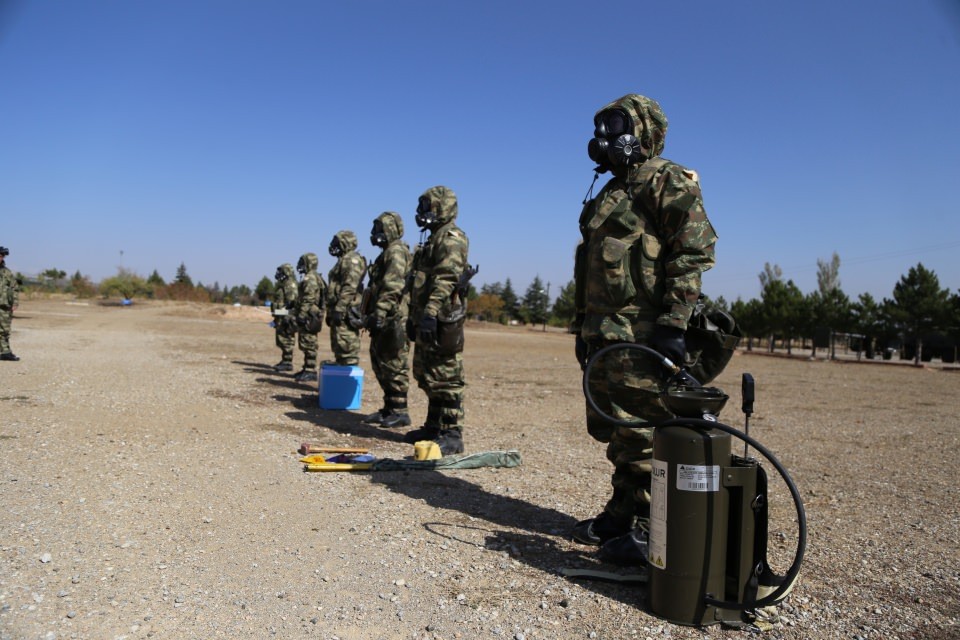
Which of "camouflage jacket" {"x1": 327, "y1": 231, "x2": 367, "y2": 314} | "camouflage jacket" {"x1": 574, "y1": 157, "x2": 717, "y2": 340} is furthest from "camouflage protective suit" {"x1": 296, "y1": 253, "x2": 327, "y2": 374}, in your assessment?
"camouflage jacket" {"x1": 574, "y1": 157, "x2": 717, "y2": 340}

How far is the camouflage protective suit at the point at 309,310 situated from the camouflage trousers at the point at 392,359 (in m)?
5.39

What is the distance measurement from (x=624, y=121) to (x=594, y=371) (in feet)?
4.90

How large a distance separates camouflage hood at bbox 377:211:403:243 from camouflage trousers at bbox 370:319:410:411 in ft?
3.82

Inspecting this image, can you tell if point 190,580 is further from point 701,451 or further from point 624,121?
point 624,121

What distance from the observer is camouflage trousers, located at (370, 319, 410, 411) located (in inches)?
327

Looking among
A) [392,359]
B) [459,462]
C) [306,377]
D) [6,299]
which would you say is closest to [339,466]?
[459,462]

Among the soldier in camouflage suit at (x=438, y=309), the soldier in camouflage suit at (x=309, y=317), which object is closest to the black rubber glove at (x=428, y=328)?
the soldier in camouflage suit at (x=438, y=309)

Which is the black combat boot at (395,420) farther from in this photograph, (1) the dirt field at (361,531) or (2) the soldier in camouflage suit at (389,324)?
(1) the dirt field at (361,531)

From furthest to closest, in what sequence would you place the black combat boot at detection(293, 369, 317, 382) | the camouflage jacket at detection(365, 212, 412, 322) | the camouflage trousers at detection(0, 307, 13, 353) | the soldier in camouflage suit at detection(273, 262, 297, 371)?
the soldier in camouflage suit at detection(273, 262, 297, 371) → the camouflage trousers at detection(0, 307, 13, 353) → the black combat boot at detection(293, 369, 317, 382) → the camouflage jacket at detection(365, 212, 412, 322)

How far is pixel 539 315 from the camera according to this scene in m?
77.5

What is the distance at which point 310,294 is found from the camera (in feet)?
46.0

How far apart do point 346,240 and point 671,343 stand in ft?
30.7

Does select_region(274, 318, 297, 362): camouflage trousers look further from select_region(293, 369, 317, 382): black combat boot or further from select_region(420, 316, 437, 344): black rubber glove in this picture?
select_region(420, 316, 437, 344): black rubber glove

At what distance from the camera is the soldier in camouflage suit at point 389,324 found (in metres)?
8.24
